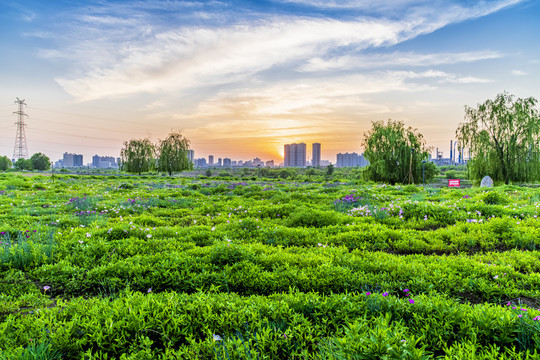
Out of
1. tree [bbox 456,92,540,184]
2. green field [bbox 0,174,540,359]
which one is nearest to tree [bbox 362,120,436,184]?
tree [bbox 456,92,540,184]

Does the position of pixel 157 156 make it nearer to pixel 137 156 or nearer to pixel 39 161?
pixel 137 156

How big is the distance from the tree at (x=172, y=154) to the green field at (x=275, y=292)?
39.3 meters

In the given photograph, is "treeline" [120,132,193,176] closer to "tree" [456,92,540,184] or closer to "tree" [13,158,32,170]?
"tree" [456,92,540,184]

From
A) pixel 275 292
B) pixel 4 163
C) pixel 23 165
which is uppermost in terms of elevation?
pixel 4 163

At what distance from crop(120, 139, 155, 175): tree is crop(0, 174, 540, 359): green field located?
42.0 metres

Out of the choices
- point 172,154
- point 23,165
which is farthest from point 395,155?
point 23,165

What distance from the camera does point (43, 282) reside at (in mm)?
3996

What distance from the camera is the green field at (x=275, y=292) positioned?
244 centimetres

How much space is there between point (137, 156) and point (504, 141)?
47818mm

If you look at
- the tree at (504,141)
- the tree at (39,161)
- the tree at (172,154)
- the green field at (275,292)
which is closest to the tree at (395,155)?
the tree at (504,141)

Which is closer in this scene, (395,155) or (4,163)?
(395,155)

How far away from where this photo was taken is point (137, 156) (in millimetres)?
46281

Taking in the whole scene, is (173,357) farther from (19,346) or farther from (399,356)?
(399,356)

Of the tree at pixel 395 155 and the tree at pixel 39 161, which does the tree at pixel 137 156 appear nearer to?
the tree at pixel 395 155
